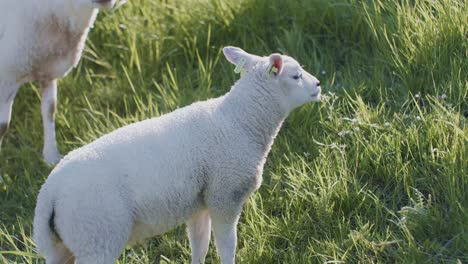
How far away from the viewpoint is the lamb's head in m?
4.11

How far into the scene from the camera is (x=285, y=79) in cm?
411

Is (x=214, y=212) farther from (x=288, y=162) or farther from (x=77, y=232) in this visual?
(x=288, y=162)

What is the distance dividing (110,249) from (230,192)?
0.61 metres

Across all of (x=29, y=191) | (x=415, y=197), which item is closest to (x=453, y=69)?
(x=415, y=197)

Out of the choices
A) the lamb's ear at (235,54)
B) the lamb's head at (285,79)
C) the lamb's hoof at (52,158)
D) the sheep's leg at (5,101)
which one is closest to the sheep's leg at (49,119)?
the lamb's hoof at (52,158)

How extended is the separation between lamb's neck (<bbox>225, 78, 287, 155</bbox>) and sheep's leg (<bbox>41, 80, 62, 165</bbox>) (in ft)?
5.89

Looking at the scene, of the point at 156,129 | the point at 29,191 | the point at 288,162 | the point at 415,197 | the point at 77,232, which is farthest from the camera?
the point at 29,191

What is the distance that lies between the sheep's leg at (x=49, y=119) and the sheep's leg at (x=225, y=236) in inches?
69.8

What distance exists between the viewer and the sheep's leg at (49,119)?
557 cm

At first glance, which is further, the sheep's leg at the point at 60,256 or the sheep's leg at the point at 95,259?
the sheep's leg at the point at 60,256

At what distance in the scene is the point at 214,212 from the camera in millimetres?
4059

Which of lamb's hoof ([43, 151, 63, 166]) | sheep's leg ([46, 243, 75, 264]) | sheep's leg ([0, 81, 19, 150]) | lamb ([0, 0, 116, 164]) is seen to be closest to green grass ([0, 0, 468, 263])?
lamb's hoof ([43, 151, 63, 166])

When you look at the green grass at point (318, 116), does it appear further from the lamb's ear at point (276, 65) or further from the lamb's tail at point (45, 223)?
the lamb's ear at point (276, 65)

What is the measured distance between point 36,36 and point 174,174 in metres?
1.65
